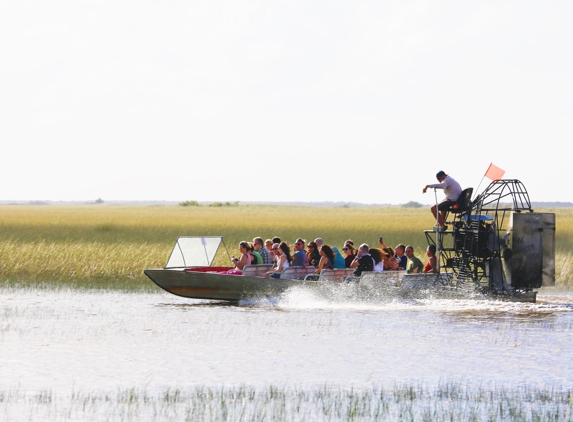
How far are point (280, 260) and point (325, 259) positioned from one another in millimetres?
900

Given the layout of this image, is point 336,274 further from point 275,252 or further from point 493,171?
point 493,171

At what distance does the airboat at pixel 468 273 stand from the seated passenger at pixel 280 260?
5.5 inches

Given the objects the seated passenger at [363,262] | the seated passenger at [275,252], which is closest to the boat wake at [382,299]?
the seated passenger at [363,262]

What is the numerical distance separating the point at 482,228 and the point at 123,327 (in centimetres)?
721

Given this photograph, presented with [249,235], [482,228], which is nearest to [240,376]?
[482,228]

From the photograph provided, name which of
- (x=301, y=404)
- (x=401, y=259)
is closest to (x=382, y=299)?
(x=401, y=259)

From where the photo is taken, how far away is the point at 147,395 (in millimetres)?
12328

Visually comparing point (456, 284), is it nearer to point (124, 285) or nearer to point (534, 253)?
point (534, 253)

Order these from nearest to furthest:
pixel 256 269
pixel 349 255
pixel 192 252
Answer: pixel 256 269
pixel 349 255
pixel 192 252

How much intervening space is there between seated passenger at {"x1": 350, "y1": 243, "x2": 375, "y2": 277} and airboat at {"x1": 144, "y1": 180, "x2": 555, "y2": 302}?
28 cm

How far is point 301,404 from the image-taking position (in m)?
12.0

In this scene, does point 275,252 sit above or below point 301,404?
above

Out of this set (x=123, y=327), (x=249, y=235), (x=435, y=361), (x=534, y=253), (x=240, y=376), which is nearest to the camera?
(x=240, y=376)

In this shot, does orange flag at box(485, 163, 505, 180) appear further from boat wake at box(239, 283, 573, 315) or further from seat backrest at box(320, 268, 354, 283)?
seat backrest at box(320, 268, 354, 283)
